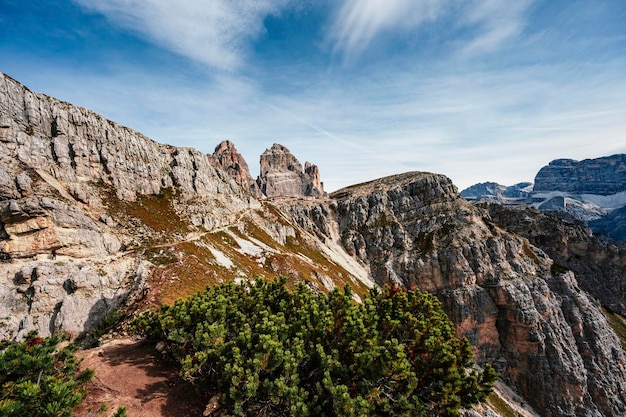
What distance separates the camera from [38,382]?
656 inches

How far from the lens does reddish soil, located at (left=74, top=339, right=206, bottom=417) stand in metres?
23.3

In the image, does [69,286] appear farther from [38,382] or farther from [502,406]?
[502,406]

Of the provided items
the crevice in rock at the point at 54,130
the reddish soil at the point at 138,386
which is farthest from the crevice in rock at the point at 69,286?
the crevice in rock at the point at 54,130

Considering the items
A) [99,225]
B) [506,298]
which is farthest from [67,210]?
[506,298]

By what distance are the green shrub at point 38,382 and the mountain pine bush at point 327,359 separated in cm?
687

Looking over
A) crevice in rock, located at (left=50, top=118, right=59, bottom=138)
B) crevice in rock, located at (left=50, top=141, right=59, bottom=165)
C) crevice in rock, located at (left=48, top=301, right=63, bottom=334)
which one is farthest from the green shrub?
crevice in rock, located at (left=50, top=118, right=59, bottom=138)

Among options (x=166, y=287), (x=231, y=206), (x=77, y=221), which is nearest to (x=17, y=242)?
(x=77, y=221)

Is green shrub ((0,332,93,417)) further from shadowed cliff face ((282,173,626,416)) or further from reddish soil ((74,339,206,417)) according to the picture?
shadowed cliff face ((282,173,626,416))

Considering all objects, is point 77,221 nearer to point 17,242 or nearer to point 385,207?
point 17,242

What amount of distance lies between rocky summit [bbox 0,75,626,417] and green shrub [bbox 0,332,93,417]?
28.8 metres

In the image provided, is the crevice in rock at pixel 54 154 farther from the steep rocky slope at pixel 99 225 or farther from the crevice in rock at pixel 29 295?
the crevice in rock at pixel 29 295

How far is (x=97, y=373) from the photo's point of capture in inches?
1095

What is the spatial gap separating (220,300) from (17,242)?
2253 inches

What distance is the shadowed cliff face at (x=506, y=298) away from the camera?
112438 mm
